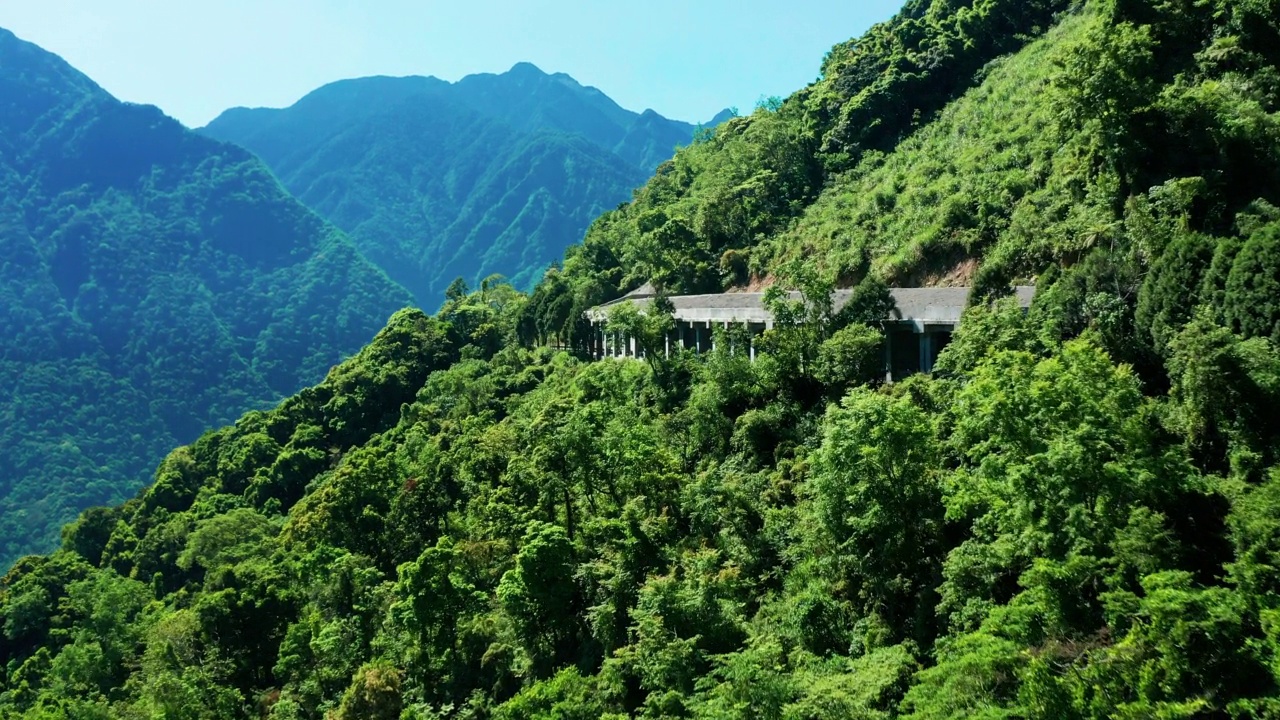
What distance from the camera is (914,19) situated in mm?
56438

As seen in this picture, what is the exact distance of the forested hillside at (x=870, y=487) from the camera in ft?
45.2

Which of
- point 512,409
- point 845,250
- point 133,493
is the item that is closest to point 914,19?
point 845,250

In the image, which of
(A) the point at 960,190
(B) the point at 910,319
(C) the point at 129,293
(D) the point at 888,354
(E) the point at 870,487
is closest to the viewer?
Result: (E) the point at 870,487

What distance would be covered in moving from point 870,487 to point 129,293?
14056 centimetres

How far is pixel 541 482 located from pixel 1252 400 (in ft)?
59.3

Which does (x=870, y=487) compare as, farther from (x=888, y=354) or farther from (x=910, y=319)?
(x=888, y=354)

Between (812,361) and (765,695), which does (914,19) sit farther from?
(765,695)

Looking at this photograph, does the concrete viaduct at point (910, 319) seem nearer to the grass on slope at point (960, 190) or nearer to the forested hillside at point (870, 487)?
the forested hillside at point (870, 487)

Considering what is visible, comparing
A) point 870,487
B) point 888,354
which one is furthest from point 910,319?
point 870,487

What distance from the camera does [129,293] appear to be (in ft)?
443

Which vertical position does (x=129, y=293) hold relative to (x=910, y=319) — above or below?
above

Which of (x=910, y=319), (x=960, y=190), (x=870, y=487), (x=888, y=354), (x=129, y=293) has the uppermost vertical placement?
(x=129, y=293)

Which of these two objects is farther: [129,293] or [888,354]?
[129,293]

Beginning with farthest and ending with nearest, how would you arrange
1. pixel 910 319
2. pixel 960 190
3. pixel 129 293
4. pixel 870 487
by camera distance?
pixel 129 293 < pixel 960 190 < pixel 910 319 < pixel 870 487
